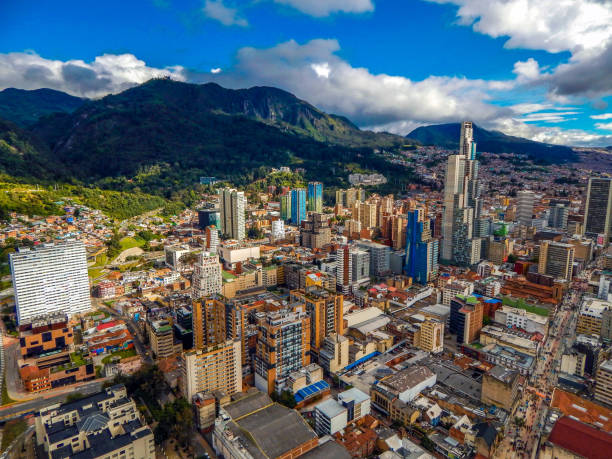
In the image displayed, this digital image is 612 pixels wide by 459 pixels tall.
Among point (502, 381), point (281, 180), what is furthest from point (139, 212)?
point (502, 381)

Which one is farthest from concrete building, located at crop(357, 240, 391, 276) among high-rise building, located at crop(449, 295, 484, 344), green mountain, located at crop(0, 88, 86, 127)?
green mountain, located at crop(0, 88, 86, 127)

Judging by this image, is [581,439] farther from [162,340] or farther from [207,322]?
[162,340]

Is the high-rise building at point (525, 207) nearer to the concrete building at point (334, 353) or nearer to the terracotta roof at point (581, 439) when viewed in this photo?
the concrete building at point (334, 353)

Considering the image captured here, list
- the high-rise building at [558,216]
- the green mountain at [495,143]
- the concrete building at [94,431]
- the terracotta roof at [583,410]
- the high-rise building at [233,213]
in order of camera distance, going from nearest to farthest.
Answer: the concrete building at [94,431]
the terracotta roof at [583,410]
the high-rise building at [233,213]
the high-rise building at [558,216]
the green mountain at [495,143]

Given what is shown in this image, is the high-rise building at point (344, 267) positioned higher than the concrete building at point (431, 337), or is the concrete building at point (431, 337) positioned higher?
the high-rise building at point (344, 267)

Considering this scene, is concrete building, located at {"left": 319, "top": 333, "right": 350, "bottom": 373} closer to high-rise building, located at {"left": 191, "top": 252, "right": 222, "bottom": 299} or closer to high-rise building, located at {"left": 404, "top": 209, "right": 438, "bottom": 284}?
high-rise building, located at {"left": 191, "top": 252, "right": 222, "bottom": 299}

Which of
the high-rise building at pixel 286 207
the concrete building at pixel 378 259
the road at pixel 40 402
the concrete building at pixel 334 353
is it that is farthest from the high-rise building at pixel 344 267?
the high-rise building at pixel 286 207

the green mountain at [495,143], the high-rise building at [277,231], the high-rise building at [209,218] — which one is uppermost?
the green mountain at [495,143]
